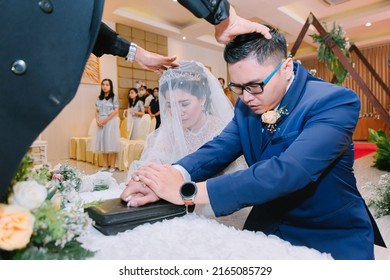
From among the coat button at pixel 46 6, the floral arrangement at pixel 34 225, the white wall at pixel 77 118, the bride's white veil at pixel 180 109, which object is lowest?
the white wall at pixel 77 118

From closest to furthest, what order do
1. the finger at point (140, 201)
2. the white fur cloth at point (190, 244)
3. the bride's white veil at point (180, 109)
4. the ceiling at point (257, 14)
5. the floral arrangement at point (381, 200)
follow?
the white fur cloth at point (190, 244) < the finger at point (140, 201) < the bride's white veil at point (180, 109) < the floral arrangement at point (381, 200) < the ceiling at point (257, 14)

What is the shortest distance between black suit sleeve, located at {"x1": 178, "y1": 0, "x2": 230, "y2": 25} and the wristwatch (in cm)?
52

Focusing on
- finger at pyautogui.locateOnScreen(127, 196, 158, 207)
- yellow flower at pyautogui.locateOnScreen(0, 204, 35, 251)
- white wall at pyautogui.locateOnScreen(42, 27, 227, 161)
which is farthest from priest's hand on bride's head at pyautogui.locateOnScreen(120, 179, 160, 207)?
white wall at pyautogui.locateOnScreen(42, 27, 227, 161)

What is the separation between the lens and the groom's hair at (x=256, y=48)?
4.17 ft

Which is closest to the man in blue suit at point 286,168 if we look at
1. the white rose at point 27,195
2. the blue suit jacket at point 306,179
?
the blue suit jacket at point 306,179

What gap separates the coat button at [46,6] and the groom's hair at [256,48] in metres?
0.87

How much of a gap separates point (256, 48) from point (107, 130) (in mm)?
6144

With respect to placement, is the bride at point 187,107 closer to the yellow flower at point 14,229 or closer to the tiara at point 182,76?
the tiara at point 182,76

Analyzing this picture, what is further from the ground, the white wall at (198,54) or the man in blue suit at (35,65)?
the man in blue suit at (35,65)

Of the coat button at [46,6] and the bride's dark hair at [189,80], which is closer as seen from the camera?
the coat button at [46,6]

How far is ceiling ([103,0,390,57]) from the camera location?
8047 millimetres

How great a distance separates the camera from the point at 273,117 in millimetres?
1272
